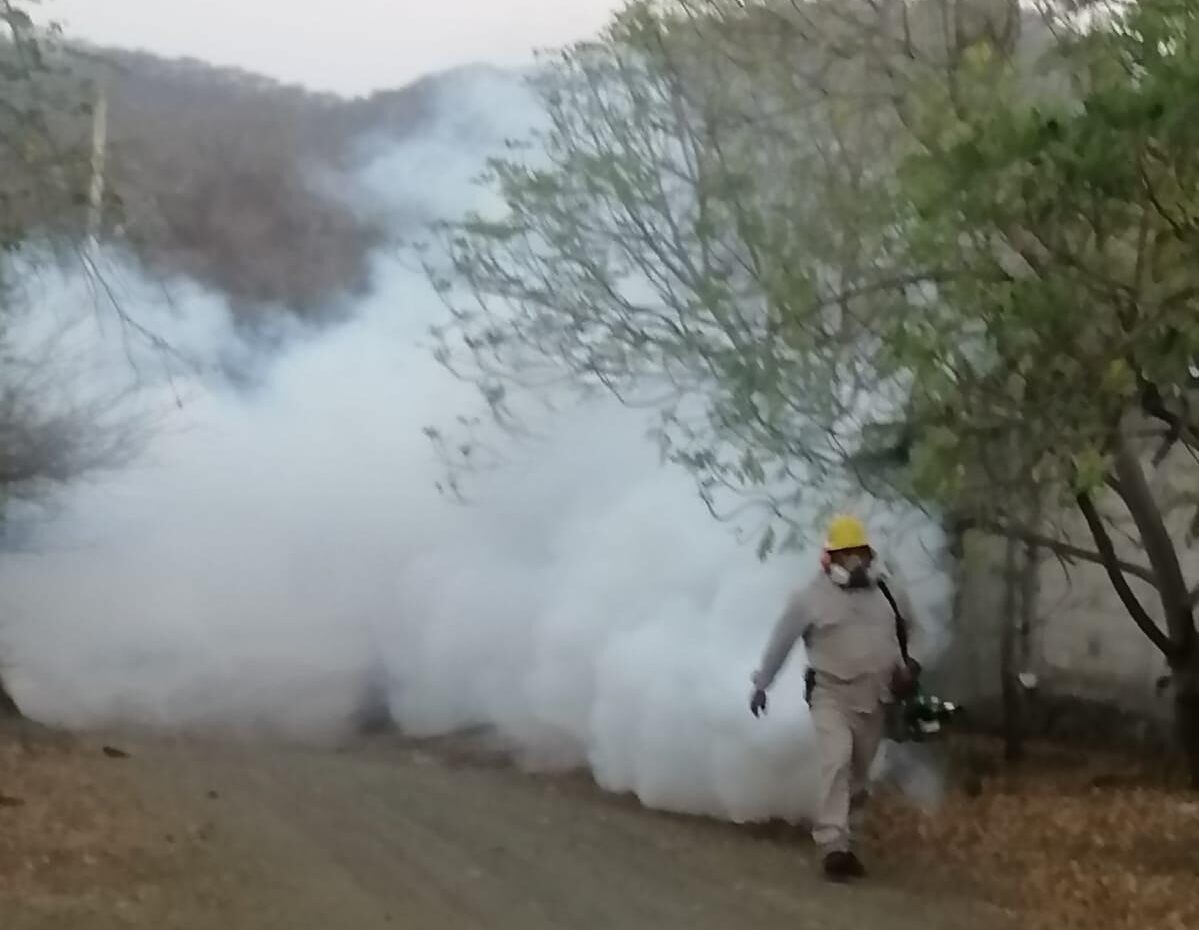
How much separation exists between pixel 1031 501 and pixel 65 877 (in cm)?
498

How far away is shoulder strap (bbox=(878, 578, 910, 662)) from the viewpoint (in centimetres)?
809

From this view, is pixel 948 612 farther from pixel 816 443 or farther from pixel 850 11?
pixel 850 11

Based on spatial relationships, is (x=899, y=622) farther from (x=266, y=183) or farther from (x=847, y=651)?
(x=266, y=183)

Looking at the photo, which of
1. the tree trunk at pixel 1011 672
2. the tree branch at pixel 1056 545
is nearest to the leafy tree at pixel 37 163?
the tree branch at pixel 1056 545

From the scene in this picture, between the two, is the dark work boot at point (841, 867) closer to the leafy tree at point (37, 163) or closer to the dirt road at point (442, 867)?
the dirt road at point (442, 867)

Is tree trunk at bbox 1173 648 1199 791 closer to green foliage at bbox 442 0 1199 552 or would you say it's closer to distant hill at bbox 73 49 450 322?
green foliage at bbox 442 0 1199 552

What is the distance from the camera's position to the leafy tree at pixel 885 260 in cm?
605

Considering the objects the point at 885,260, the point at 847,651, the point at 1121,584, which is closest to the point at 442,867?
the point at 847,651

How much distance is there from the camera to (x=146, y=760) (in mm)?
10750

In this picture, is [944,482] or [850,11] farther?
[850,11]

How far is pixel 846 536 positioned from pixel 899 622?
0.56m

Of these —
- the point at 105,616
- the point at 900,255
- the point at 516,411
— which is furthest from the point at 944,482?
the point at 105,616

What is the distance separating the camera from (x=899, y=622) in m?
8.11

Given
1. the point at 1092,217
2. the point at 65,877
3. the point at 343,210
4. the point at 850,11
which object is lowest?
the point at 65,877
